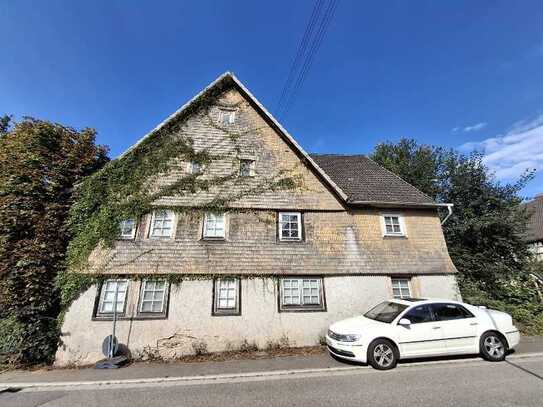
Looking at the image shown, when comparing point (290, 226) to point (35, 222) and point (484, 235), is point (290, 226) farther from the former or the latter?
point (484, 235)

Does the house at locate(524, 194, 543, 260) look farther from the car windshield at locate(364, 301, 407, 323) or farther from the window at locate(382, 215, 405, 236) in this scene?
the car windshield at locate(364, 301, 407, 323)

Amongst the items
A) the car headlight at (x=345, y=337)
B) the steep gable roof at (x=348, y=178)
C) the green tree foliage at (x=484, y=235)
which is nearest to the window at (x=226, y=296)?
the car headlight at (x=345, y=337)

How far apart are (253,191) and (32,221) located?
7.74 meters

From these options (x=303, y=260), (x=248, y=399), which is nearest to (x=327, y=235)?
(x=303, y=260)

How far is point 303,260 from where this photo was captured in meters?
9.92

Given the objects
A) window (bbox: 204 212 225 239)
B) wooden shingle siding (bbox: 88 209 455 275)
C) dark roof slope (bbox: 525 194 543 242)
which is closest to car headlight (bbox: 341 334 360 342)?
wooden shingle siding (bbox: 88 209 455 275)

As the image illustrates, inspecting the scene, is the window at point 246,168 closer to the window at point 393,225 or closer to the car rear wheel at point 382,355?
the window at point 393,225

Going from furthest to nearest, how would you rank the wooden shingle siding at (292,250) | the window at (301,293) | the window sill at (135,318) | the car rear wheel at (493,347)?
the window at (301,293)
the wooden shingle siding at (292,250)
the window sill at (135,318)
the car rear wheel at (493,347)

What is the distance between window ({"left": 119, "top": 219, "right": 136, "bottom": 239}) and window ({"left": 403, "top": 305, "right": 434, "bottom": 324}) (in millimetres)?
9453

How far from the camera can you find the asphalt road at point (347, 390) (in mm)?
4895

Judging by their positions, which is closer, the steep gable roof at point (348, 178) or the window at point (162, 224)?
the window at point (162, 224)

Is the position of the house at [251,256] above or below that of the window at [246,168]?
below

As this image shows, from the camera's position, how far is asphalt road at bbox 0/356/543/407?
489cm

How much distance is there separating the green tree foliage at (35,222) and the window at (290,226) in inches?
311
